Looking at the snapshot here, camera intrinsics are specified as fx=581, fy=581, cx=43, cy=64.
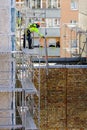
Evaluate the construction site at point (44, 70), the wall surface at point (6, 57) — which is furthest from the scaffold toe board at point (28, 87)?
the wall surface at point (6, 57)

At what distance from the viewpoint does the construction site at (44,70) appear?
13.8 feet

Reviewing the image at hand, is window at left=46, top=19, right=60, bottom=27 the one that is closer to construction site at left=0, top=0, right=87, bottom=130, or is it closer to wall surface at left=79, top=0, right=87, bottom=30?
construction site at left=0, top=0, right=87, bottom=130

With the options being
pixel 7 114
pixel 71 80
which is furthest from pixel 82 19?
pixel 7 114

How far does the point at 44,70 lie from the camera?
6504mm

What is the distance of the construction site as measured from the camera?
4215mm

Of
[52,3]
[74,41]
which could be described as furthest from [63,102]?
[52,3]

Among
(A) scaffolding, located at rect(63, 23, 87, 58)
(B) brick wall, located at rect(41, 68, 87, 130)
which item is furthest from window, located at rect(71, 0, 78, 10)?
(B) brick wall, located at rect(41, 68, 87, 130)

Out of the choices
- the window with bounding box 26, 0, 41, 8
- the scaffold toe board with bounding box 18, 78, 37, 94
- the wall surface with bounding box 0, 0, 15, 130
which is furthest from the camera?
the window with bounding box 26, 0, 41, 8

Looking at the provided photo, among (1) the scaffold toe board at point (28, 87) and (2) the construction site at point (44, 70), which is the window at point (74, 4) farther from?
(1) the scaffold toe board at point (28, 87)

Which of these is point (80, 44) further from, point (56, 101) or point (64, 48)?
point (56, 101)

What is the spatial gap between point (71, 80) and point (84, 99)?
0.85 ft

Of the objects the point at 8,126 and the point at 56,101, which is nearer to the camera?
the point at 8,126

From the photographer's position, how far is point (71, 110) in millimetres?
6508

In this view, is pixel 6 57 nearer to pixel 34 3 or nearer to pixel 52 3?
pixel 34 3
